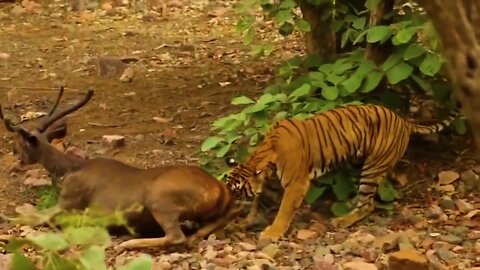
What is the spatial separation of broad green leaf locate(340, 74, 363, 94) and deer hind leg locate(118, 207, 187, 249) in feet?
3.30

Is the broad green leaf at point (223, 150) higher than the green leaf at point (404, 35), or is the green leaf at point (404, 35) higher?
the green leaf at point (404, 35)

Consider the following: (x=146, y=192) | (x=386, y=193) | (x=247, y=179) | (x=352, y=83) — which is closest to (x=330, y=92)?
(x=352, y=83)

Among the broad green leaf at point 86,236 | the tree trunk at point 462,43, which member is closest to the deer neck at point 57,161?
the tree trunk at point 462,43

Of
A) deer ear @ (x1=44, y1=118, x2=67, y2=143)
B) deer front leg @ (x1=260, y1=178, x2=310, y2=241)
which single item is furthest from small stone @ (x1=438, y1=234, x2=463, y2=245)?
deer ear @ (x1=44, y1=118, x2=67, y2=143)

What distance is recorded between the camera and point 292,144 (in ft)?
13.8

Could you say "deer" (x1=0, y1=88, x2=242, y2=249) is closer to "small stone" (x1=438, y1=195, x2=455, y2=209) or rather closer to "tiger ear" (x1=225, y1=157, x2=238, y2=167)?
"tiger ear" (x1=225, y1=157, x2=238, y2=167)

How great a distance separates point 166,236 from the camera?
4043 mm

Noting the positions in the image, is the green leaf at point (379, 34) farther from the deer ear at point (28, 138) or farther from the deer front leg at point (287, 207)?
the deer ear at point (28, 138)

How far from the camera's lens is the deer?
13.4 feet

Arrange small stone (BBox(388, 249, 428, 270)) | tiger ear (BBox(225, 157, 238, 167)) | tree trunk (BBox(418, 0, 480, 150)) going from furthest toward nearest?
tiger ear (BBox(225, 157, 238, 167))
small stone (BBox(388, 249, 428, 270))
tree trunk (BBox(418, 0, 480, 150))

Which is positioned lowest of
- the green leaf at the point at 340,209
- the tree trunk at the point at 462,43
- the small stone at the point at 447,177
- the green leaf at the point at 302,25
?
the green leaf at the point at 340,209

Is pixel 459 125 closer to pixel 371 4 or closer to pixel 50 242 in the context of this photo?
pixel 371 4

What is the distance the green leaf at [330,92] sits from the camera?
458 centimetres

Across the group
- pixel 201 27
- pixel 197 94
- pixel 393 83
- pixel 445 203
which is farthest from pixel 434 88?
pixel 201 27
